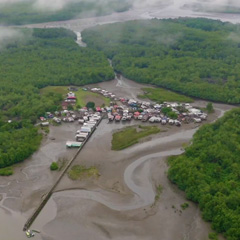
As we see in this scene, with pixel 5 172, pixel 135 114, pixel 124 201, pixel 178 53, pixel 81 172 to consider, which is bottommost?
pixel 178 53

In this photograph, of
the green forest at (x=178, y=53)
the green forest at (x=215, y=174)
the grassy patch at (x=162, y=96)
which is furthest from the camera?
the green forest at (x=178, y=53)

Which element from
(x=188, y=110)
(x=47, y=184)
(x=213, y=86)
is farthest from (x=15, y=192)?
(x=213, y=86)

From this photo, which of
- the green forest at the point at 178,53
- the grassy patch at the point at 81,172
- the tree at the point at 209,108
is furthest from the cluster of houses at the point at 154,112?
the grassy patch at the point at 81,172

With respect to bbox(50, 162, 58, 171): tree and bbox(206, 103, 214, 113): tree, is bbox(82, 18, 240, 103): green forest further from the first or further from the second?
bbox(50, 162, 58, 171): tree

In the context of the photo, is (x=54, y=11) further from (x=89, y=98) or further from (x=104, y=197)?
(x=104, y=197)

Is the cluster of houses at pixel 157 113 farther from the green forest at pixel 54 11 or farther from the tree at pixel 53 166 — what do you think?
the green forest at pixel 54 11

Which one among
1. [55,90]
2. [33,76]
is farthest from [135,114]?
[33,76]

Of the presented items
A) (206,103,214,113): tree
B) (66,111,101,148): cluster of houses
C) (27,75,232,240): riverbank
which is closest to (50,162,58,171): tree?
(27,75,232,240): riverbank
